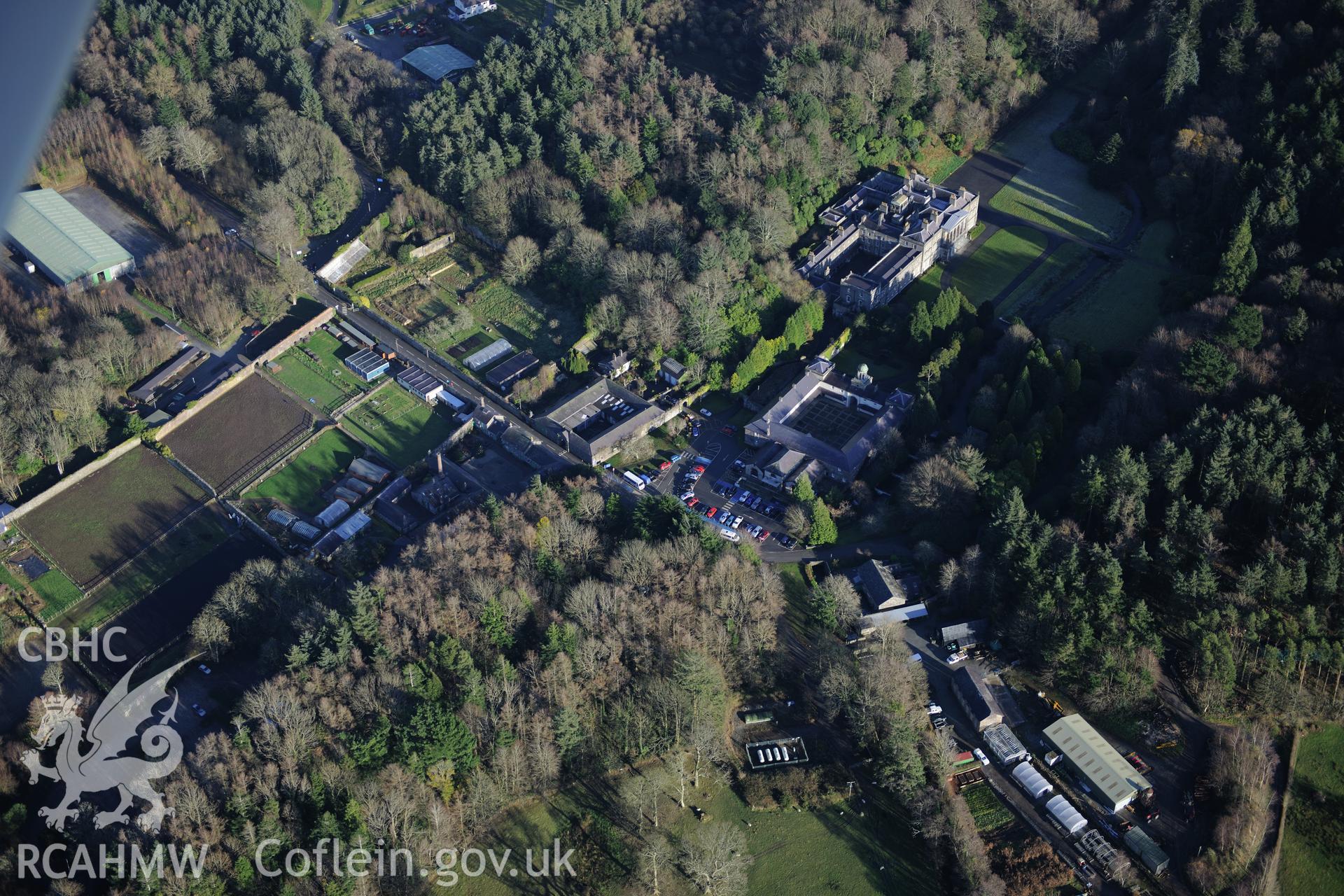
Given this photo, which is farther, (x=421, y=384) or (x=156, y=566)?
(x=421, y=384)

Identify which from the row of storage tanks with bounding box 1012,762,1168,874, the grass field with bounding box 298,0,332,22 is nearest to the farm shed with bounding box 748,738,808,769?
the row of storage tanks with bounding box 1012,762,1168,874

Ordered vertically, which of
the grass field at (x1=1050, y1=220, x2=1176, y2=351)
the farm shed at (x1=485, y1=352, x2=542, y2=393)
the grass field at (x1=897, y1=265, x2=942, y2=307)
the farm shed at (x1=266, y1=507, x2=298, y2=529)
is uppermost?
the grass field at (x1=1050, y1=220, x2=1176, y2=351)

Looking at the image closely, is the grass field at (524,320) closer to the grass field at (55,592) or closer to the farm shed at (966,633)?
the grass field at (55,592)

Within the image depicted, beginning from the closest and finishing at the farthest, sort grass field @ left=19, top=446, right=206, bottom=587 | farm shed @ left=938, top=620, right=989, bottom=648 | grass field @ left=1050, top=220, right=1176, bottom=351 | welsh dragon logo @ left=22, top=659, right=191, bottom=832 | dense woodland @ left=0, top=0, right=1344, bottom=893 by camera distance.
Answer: welsh dragon logo @ left=22, top=659, right=191, bottom=832 → dense woodland @ left=0, top=0, right=1344, bottom=893 → farm shed @ left=938, top=620, right=989, bottom=648 → grass field @ left=19, top=446, right=206, bottom=587 → grass field @ left=1050, top=220, right=1176, bottom=351

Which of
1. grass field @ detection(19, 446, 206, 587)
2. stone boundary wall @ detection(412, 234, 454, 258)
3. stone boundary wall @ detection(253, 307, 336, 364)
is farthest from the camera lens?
stone boundary wall @ detection(412, 234, 454, 258)

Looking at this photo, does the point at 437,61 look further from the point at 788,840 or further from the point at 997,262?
the point at 788,840

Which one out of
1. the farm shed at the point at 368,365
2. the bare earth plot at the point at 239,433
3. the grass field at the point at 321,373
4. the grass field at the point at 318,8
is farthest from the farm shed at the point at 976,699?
the grass field at the point at 318,8

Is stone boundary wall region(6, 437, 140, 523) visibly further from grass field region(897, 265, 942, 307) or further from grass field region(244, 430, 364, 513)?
grass field region(897, 265, 942, 307)

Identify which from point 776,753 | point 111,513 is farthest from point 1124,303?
point 111,513

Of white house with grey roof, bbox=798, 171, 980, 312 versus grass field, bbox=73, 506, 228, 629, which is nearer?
grass field, bbox=73, 506, 228, 629
